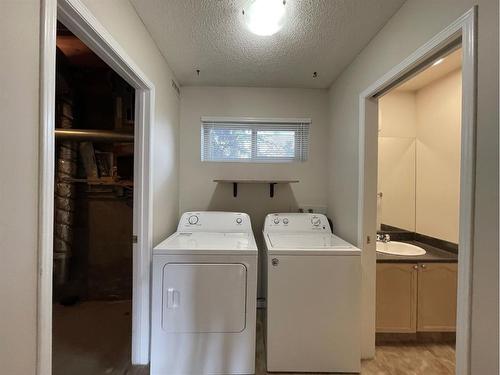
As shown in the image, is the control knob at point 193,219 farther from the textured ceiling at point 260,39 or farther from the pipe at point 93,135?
the textured ceiling at point 260,39

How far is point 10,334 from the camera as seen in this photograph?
755 mm

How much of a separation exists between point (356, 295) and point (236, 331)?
88cm

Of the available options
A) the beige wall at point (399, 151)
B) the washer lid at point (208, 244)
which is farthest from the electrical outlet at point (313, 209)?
the washer lid at point (208, 244)

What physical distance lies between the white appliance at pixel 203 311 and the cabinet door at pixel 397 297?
1157 mm

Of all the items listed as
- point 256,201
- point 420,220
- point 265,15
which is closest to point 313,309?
point 256,201

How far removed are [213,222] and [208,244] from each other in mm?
543

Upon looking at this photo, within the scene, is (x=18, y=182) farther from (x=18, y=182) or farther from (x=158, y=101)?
(x=158, y=101)

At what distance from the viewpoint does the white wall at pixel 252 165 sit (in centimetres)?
268

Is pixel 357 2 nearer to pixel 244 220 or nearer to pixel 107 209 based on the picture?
pixel 244 220

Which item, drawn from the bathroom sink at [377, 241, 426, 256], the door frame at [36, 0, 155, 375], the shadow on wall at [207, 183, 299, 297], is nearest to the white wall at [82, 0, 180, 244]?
the door frame at [36, 0, 155, 375]

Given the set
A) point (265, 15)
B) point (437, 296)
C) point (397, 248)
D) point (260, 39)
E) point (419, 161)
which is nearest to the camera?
point (265, 15)

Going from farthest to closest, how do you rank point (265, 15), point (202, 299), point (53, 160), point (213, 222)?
point (213, 222)
point (202, 299)
point (265, 15)
point (53, 160)

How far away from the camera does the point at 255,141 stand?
9.02 feet

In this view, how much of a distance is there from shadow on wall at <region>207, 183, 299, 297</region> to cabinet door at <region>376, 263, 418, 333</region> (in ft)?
3.45
